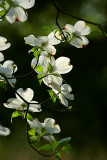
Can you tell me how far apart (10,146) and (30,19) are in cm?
175

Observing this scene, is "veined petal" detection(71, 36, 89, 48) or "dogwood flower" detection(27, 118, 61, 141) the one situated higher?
"veined petal" detection(71, 36, 89, 48)

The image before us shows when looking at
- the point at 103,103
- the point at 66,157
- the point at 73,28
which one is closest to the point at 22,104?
the point at 73,28

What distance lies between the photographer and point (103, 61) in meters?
4.52

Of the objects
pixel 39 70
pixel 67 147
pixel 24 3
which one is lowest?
pixel 67 147

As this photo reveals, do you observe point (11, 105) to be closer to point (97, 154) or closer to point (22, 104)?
point (22, 104)

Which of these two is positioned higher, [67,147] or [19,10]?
[19,10]

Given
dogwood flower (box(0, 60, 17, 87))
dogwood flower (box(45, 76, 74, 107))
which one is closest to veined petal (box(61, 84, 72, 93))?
dogwood flower (box(45, 76, 74, 107))

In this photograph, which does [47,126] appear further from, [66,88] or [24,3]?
[24,3]

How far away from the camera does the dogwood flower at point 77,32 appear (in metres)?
0.75

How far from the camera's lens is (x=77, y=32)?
2.49 feet

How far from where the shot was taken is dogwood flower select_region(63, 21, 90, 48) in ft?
2.46

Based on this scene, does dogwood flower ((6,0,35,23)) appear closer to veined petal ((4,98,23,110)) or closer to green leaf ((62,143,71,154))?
veined petal ((4,98,23,110))

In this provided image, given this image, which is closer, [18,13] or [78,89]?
[18,13]

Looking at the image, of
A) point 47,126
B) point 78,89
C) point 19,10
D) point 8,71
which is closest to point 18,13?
point 19,10
